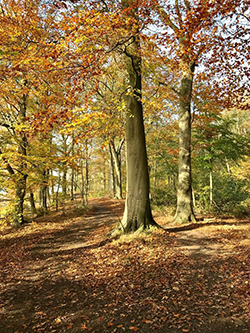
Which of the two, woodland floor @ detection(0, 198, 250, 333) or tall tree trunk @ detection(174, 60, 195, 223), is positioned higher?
tall tree trunk @ detection(174, 60, 195, 223)

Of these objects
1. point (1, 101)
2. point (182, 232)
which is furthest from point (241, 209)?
point (1, 101)

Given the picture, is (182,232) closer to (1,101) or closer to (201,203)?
(201,203)

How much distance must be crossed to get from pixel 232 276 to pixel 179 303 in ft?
5.16

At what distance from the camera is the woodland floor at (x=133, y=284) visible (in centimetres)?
363

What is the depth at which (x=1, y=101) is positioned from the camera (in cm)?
1303

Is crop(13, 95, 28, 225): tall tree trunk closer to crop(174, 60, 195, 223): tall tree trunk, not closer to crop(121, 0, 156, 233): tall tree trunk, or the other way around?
crop(121, 0, 156, 233): tall tree trunk

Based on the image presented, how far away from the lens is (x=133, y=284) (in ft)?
16.0

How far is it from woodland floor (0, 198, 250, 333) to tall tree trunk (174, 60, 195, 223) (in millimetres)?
1490

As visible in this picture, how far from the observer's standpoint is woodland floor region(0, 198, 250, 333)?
3.63m

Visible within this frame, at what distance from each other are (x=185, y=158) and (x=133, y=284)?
6.92 m

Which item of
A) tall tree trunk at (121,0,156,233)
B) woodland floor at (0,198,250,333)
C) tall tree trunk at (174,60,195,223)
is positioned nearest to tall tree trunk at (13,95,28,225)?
woodland floor at (0,198,250,333)

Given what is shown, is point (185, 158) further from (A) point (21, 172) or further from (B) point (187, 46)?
(A) point (21, 172)

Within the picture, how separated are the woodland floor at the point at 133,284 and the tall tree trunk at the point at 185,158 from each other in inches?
58.7

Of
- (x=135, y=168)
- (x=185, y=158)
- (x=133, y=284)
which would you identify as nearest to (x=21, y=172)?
(x=135, y=168)
